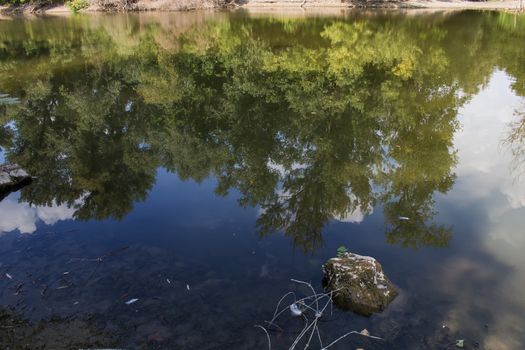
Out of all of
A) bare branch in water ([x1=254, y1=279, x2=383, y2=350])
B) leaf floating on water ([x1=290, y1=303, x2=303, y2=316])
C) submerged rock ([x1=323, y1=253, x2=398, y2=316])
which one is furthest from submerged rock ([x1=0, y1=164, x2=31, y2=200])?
submerged rock ([x1=323, y1=253, x2=398, y2=316])

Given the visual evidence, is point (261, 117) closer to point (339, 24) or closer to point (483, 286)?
point (483, 286)

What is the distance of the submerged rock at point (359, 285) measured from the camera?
28.0 ft

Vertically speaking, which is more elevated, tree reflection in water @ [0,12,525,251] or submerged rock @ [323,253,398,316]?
tree reflection in water @ [0,12,525,251]

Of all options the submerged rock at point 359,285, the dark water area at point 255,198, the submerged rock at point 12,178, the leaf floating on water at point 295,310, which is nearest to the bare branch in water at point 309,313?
the leaf floating on water at point 295,310

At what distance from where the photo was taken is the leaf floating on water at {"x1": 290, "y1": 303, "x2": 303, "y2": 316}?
27.6 feet

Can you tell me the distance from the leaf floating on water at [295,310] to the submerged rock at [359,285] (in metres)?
0.83

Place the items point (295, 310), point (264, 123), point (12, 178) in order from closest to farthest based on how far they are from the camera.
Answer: point (295, 310), point (12, 178), point (264, 123)

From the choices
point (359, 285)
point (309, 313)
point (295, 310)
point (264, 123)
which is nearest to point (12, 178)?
point (264, 123)

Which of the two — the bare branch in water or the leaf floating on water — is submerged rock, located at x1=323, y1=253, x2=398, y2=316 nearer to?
the bare branch in water

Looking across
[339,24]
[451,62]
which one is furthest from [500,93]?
[339,24]

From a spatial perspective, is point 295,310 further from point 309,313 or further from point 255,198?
point 255,198

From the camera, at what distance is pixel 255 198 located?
540 inches

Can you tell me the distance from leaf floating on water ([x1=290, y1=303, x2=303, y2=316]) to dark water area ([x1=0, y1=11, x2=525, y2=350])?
0.59 ft

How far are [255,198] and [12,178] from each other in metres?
8.71
